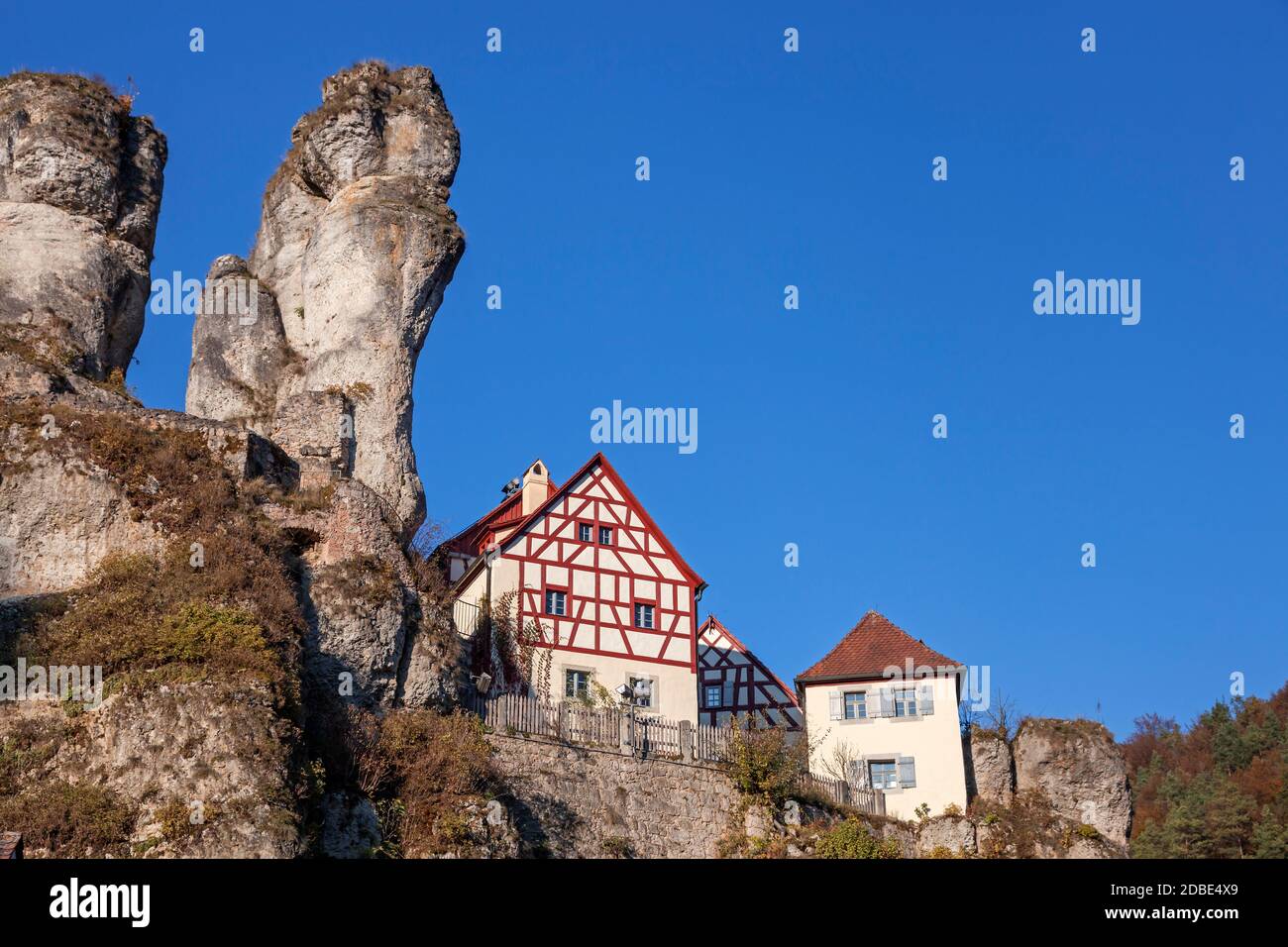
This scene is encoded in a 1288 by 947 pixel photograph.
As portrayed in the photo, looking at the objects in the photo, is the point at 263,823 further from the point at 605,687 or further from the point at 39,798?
the point at 605,687

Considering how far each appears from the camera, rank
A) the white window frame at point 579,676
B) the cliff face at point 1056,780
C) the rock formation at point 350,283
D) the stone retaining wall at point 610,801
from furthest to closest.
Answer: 1. the rock formation at point 350,283
2. the white window frame at point 579,676
3. the cliff face at point 1056,780
4. the stone retaining wall at point 610,801

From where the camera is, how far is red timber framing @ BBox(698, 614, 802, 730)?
4872cm

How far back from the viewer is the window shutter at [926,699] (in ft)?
138

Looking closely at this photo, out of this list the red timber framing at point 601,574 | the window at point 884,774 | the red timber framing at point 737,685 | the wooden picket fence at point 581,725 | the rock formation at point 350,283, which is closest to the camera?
the wooden picket fence at point 581,725

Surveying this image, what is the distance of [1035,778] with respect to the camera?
42.2 meters

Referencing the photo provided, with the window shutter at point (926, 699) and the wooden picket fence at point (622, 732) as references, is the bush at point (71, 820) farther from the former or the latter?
the window shutter at point (926, 699)

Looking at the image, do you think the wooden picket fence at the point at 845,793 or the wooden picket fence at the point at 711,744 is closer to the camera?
the wooden picket fence at the point at 711,744

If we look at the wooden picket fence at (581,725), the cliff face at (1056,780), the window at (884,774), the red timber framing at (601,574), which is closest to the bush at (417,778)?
the wooden picket fence at (581,725)

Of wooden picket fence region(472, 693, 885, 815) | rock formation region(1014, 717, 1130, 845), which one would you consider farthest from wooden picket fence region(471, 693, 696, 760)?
rock formation region(1014, 717, 1130, 845)

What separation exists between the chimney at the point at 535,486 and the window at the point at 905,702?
11.6 meters

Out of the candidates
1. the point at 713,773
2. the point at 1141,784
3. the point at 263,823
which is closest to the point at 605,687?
the point at 713,773

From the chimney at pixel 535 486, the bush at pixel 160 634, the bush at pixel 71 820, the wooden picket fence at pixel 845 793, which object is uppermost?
the chimney at pixel 535 486

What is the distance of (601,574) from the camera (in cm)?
4438
